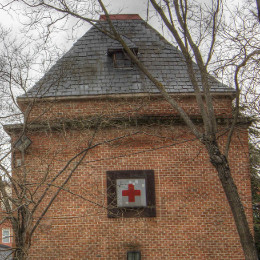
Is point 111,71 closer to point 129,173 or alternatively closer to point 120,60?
point 120,60

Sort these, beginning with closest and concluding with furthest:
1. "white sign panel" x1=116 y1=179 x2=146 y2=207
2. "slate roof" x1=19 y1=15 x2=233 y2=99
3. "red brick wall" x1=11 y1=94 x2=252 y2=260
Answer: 1. "red brick wall" x1=11 y1=94 x2=252 y2=260
2. "white sign panel" x1=116 y1=179 x2=146 y2=207
3. "slate roof" x1=19 y1=15 x2=233 y2=99

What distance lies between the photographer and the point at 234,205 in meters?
7.23

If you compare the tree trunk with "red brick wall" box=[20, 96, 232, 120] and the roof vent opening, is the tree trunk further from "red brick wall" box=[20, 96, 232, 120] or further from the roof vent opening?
the roof vent opening

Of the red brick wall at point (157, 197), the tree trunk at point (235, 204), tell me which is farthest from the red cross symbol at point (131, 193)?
the tree trunk at point (235, 204)

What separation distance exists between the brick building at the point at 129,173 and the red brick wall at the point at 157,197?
0.08ft

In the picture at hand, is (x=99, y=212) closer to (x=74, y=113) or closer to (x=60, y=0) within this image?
(x=74, y=113)

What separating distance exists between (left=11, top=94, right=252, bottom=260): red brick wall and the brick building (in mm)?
24

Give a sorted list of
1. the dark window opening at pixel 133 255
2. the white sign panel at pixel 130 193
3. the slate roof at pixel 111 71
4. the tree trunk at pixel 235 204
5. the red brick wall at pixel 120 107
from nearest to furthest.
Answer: the tree trunk at pixel 235 204 → the dark window opening at pixel 133 255 → the white sign panel at pixel 130 193 → the red brick wall at pixel 120 107 → the slate roof at pixel 111 71

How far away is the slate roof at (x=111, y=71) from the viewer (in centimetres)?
1059

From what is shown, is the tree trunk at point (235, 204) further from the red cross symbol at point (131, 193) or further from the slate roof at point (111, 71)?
the slate roof at point (111, 71)

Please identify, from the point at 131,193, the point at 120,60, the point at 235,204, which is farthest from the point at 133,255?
the point at 120,60

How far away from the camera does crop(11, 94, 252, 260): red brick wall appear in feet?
31.6

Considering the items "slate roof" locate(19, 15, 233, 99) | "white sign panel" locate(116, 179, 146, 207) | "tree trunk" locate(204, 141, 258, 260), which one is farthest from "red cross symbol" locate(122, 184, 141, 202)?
"tree trunk" locate(204, 141, 258, 260)

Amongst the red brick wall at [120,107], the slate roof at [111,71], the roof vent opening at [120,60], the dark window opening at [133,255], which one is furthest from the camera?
the roof vent opening at [120,60]
